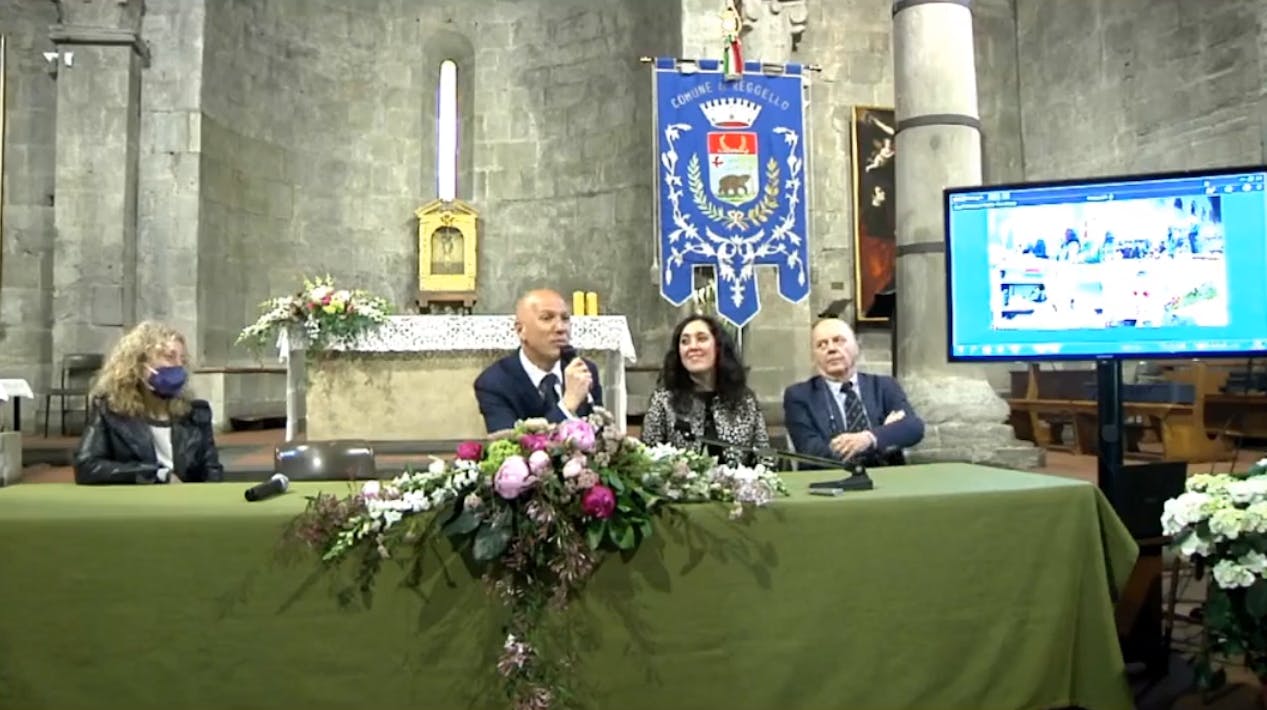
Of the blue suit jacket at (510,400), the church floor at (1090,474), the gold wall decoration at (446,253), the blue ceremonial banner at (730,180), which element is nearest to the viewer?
the church floor at (1090,474)

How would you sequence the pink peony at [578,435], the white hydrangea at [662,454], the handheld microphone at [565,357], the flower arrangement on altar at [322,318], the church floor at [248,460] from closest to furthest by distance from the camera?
the pink peony at [578,435] → the white hydrangea at [662,454] → the handheld microphone at [565,357] → the church floor at [248,460] → the flower arrangement on altar at [322,318]

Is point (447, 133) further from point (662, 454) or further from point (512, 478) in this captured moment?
point (512, 478)

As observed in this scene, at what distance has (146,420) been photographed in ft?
10.5

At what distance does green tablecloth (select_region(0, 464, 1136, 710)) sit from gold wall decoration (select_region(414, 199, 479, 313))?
28.5 ft

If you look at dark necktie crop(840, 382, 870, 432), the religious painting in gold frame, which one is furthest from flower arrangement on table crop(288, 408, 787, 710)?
the religious painting in gold frame

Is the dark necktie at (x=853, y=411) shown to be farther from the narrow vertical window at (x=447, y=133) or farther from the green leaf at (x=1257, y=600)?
the narrow vertical window at (x=447, y=133)

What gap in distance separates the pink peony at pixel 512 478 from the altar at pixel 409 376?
4530 mm

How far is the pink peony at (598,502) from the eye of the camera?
1.89 m

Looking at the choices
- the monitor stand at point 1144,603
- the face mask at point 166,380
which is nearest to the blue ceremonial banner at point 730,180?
the face mask at point 166,380

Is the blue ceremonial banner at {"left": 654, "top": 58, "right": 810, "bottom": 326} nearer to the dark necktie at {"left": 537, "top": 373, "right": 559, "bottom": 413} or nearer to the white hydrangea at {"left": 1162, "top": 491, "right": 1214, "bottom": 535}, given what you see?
the dark necktie at {"left": 537, "top": 373, "right": 559, "bottom": 413}

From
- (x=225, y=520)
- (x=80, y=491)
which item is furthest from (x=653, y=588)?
(x=80, y=491)

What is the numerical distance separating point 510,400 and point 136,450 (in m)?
1.29

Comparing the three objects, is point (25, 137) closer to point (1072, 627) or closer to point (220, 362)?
point (220, 362)

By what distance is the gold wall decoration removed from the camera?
10.9 m
